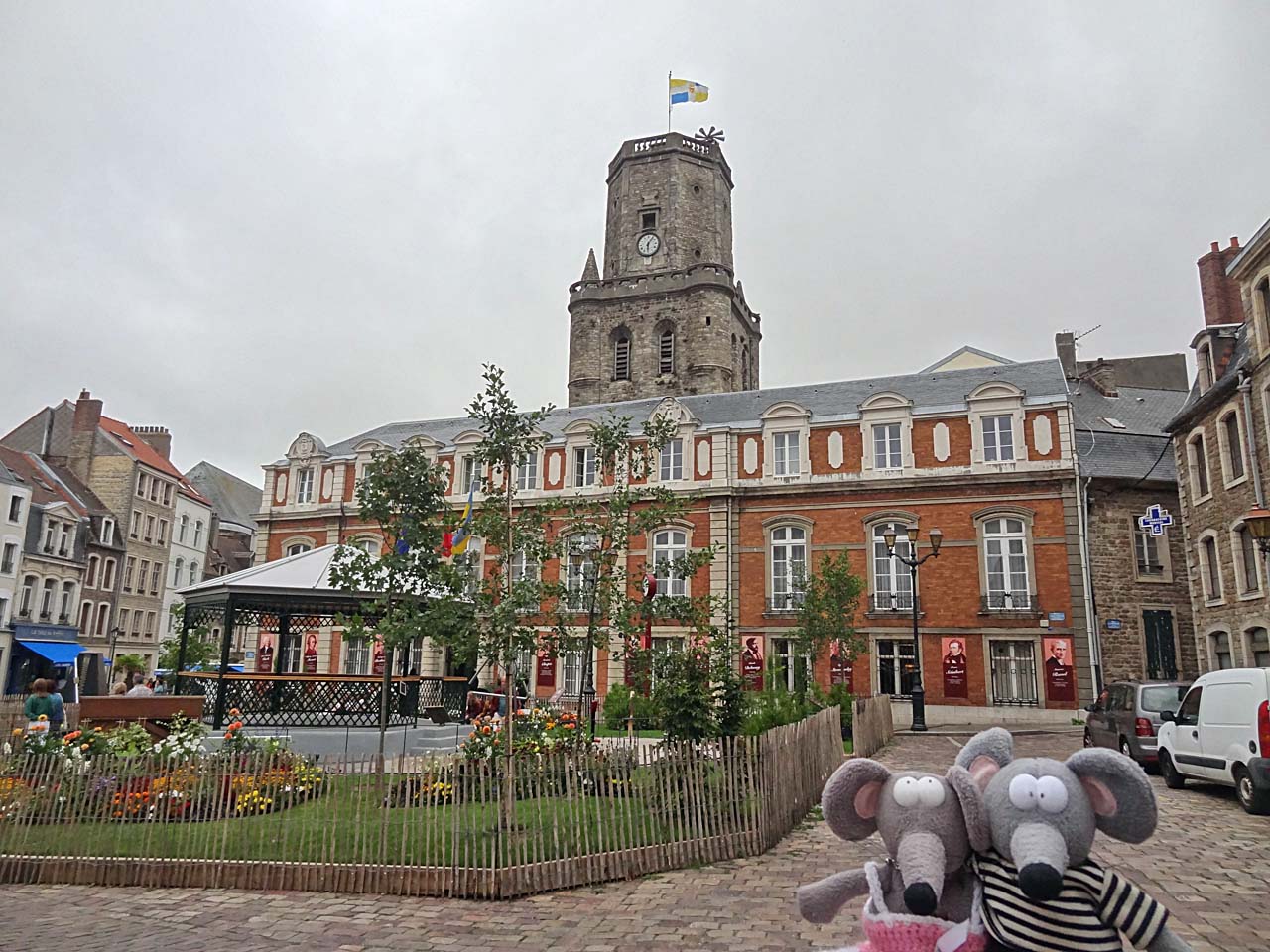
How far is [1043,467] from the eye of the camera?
89.7 feet

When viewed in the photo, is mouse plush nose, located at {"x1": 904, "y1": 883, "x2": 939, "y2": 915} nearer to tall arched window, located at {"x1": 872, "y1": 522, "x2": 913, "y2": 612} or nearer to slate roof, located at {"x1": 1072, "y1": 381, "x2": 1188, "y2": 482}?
tall arched window, located at {"x1": 872, "y1": 522, "x2": 913, "y2": 612}

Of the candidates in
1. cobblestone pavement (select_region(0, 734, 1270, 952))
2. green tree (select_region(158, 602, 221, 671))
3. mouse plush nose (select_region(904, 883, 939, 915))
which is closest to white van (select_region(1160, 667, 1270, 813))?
cobblestone pavement (select_region(0, 734, 1270, 952))

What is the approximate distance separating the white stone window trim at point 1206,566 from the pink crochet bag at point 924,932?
2245cm

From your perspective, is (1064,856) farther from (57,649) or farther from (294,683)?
(57,649)

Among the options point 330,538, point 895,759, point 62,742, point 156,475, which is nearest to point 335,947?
point 62,742

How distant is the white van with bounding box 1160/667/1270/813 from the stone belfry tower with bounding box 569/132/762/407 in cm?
3299

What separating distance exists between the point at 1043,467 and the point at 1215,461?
532cm

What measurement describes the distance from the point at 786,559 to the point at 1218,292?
1485 centimetres

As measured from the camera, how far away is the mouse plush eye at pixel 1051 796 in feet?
11.9

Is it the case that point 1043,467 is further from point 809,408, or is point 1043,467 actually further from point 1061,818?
point 1061,818

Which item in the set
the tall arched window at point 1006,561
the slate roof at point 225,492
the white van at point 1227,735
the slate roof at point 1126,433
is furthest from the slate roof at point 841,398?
the slate roof at point 225,492

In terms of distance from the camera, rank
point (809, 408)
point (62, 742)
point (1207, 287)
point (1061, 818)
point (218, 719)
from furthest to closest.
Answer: point (809, 408) < point (1207, 287) < point (218, 719) < point (62, 742) < point (1061, 818)

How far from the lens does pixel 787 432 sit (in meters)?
30.9

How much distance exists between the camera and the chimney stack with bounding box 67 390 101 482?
43094 mm
